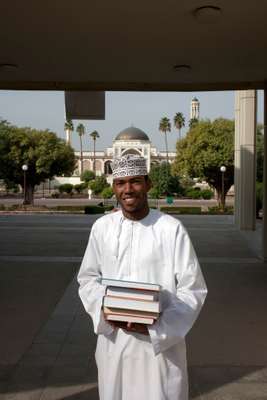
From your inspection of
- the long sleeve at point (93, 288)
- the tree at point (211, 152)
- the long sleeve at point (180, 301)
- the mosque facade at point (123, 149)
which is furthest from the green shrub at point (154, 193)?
the mosque facade at point (123, 149)

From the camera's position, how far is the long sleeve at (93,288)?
2.47m

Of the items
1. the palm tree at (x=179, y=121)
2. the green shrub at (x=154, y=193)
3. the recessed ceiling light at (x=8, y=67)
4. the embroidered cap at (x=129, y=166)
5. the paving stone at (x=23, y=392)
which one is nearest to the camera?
the embroidered cap at (x=129, y=166)

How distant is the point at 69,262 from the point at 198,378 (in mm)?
6477

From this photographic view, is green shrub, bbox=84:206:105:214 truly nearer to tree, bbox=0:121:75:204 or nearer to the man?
tree, bbox=0:121:75:204

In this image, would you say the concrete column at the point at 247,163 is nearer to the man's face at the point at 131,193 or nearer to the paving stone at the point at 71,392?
the paving stone at the point at 71,392

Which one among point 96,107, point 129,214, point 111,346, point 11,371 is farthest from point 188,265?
point 96,107

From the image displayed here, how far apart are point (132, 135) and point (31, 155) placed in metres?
65.0

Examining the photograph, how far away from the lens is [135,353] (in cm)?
248

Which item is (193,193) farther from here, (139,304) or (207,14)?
(139,304)

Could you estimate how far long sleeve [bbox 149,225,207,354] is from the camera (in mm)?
2369

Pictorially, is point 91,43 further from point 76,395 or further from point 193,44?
point 76,395

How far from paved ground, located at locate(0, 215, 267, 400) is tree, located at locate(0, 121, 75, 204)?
97.5ft

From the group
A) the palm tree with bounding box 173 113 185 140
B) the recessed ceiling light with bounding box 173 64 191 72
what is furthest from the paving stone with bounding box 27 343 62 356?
the palm tree with bounding box 173 113 185 140

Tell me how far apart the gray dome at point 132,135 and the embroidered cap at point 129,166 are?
333ft
